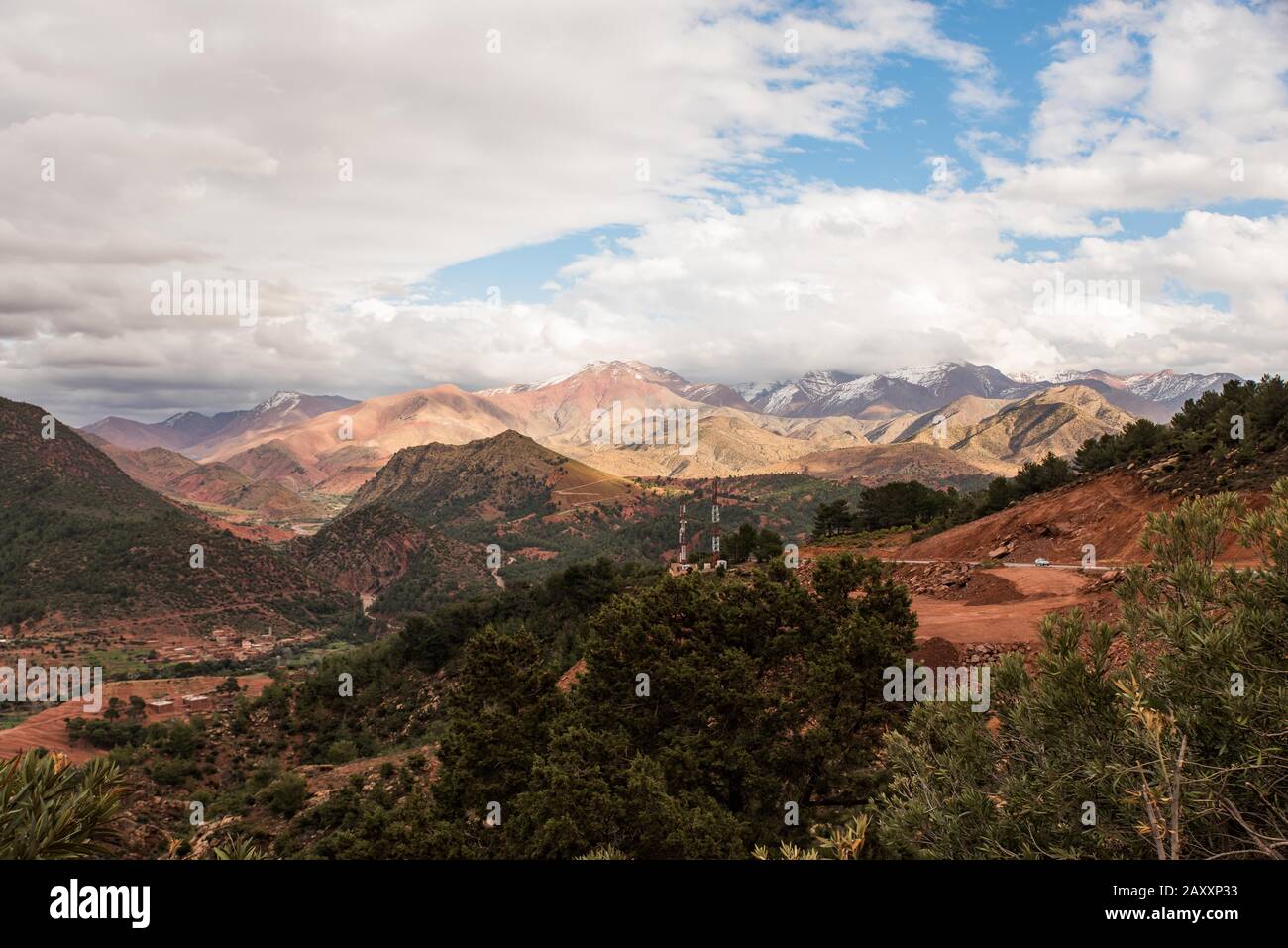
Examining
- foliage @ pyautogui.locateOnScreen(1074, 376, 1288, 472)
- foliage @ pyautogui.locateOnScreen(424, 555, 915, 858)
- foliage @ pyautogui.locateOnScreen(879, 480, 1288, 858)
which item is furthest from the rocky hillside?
foliage @ pyautogui.locateOnScreen(879, 480, 1288, 858)

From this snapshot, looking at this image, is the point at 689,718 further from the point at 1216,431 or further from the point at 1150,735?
the point at 1216,431

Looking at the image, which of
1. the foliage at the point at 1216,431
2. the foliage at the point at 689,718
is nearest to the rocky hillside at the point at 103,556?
the foliage at the point at 689,718

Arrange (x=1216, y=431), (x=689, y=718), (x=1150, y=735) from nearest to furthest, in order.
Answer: (x=1150, y=735), (x=689, y=718), (x=1216, y=431)

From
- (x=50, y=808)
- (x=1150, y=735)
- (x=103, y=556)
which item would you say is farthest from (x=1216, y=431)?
(x=103, y=556)

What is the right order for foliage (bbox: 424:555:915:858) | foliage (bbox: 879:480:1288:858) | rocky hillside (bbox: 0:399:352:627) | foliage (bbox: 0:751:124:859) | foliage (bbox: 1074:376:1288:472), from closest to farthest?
foliage (bbox: 0:751:124:859) → foliage (bbox: 879:480:1288:858) → foliage (bbox: 424:555:915:858) → foliage (bbox: 1074:376:1288:472) → rocky hillside (bbox: 0:399:352:627)

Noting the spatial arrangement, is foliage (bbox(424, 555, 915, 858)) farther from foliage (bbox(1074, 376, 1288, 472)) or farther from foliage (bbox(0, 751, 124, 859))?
foliage (bbox(1074, 376, 1288, 472))

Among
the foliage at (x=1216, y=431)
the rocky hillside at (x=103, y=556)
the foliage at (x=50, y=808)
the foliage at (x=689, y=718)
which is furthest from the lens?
the rocky hillside at (x=103, y=556)

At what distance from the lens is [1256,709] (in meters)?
5.82

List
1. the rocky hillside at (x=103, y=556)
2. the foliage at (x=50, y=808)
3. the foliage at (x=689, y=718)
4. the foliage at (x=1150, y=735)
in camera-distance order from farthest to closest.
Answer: the rocky hillside at (x=103, y=556) < the foliage at (x=689, y=718) < the foliage at (x=1150, y=735) < the foliage at (x=50, y=808)

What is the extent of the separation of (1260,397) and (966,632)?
28.5m

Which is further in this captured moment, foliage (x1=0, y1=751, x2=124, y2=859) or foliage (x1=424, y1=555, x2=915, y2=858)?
foliage (x1=424, y1=555, x2=915, y2=858)

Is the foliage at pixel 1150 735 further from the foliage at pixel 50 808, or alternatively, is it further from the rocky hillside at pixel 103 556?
the rocky hillside at pixel 103 556
